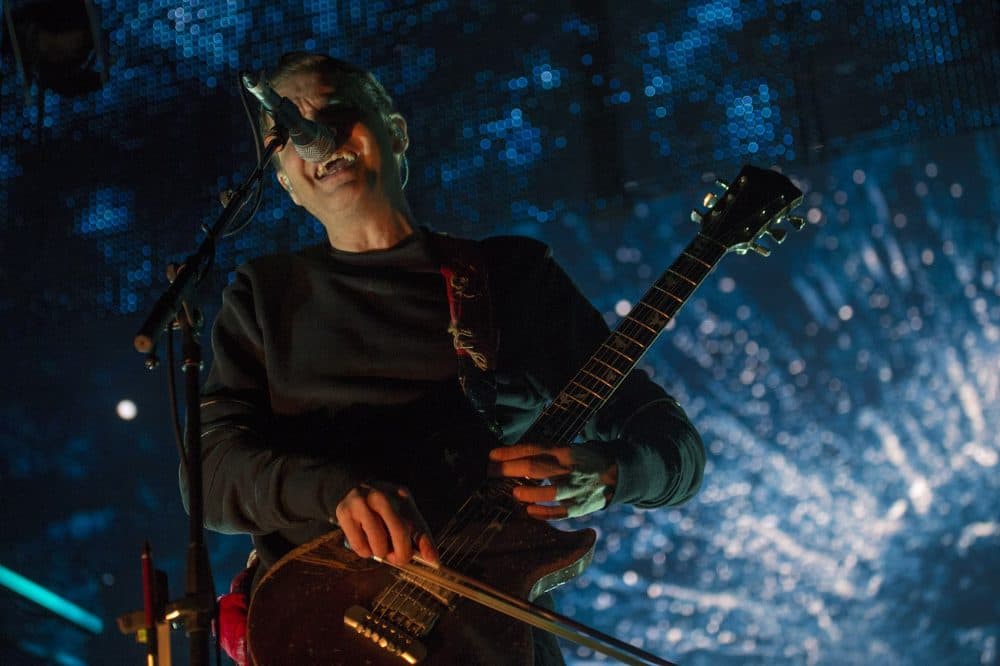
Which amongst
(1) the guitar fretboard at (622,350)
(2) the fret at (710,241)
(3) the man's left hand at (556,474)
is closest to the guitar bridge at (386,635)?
(3) the man's left hand at (556,474)

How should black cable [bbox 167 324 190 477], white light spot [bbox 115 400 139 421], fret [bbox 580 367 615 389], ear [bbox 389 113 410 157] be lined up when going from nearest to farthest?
black cable [bbox 167 324 190 477] < fret [bbox 580 367 615 389] < ear [bbox 389 113 410 157] < white light spot [bbox 115 400 139 421]

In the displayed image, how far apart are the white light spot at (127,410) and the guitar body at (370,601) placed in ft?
10.6

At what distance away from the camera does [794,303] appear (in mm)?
4512

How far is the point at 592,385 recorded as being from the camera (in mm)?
1892

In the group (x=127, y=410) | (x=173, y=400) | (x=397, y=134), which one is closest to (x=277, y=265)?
(x=397, y=134)

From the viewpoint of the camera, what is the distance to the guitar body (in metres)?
1.57

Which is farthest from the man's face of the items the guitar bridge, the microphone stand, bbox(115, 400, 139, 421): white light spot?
bbox(115, 400, 139, 421): white light spot

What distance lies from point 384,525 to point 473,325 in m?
0.53

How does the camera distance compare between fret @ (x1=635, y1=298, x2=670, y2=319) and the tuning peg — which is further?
the tuning peg

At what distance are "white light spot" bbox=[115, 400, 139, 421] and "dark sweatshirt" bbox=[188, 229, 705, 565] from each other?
2820 millimetres

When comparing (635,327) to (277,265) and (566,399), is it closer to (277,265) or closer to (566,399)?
(566,399)

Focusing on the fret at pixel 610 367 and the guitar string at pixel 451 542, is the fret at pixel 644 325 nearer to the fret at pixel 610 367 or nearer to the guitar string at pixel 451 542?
the fret at pixel 610 367

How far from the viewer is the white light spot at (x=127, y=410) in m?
4.66

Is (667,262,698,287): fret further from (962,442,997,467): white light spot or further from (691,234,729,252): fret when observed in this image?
(962,442,997,467): white light spot
